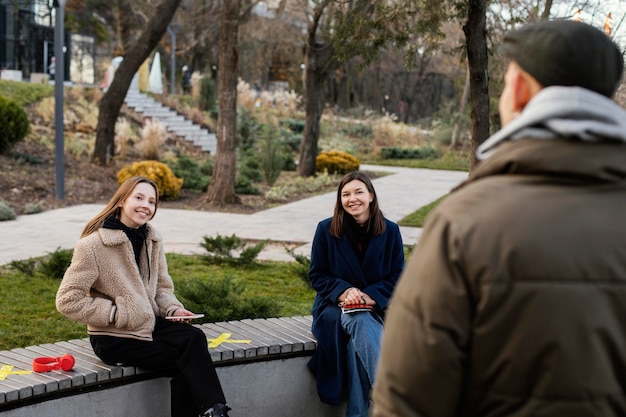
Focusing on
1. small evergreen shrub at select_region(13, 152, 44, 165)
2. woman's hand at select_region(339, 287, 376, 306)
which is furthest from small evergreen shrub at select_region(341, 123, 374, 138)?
woman's hand at select_region(339, 287, 376, 306)

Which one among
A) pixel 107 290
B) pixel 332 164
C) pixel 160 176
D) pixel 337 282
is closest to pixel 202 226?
pixel 160 176

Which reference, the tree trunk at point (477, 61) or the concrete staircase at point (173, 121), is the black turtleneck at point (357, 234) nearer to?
the tree trunk at point (477, 61)

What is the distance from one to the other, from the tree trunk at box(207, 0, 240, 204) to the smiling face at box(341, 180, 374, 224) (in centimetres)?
1009

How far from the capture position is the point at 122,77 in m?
18.0

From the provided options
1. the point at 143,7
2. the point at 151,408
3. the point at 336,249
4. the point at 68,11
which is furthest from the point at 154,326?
the point at 68,11

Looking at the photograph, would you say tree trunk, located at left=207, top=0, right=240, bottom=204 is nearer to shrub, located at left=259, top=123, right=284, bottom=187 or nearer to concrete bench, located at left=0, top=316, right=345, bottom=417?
shrub, located at left=259, top=123, right=284, bottom=187

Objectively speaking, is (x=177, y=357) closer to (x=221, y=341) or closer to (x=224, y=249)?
(x=221, y=341)

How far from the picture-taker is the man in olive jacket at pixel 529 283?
65.9 inches

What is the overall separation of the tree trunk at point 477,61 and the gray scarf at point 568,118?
239 inches

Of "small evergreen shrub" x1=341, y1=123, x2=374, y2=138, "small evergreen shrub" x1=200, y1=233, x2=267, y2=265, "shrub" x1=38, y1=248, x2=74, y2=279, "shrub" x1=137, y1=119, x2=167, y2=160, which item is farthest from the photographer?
"small evergreen shrub" x1=341, y1=123, x2=374, y2=138

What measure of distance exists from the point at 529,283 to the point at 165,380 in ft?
9.90

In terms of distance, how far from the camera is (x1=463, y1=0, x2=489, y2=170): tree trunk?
779 centimetres

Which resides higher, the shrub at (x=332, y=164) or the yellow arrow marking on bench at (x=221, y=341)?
the yellow arrow marking on bench at (x=221, y=341)

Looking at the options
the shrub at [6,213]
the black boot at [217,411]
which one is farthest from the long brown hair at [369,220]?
the shrub at [6,213]
